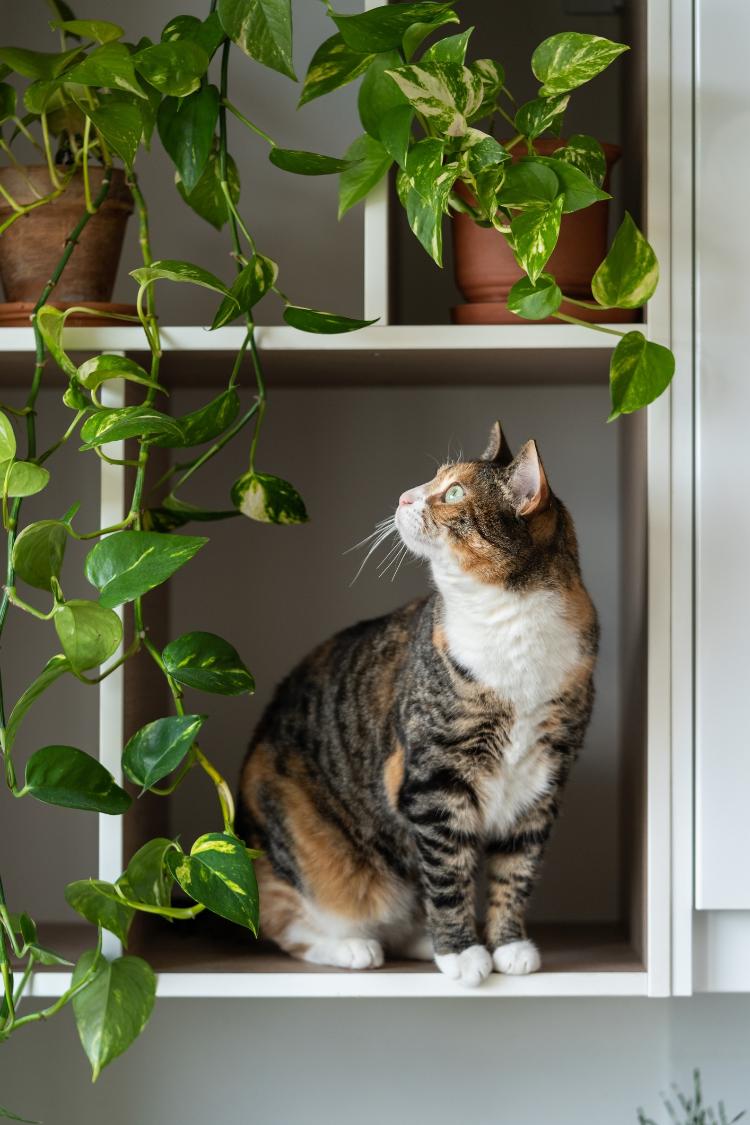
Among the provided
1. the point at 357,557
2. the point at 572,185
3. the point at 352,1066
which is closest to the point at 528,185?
the point at 572,185

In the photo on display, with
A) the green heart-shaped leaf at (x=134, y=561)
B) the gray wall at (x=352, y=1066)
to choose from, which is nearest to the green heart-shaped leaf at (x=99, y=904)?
the green heart-shaped leaf at (x=134, y=561)

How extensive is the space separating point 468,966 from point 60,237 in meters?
0.77

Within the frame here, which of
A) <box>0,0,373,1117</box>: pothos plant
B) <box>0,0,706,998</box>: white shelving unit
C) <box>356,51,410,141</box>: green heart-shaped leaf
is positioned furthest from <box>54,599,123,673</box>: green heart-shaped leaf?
<box>356,51,410,141</box>: green heart-shaped leaf

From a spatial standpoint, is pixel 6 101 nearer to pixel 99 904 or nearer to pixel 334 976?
pixel 99 904

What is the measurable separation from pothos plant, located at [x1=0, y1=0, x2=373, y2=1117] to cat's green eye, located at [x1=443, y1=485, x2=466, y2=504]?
151mm

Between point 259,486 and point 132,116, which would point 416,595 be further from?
point 132,116

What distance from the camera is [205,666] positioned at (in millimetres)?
937

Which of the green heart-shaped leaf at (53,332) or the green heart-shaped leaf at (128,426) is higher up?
the green heart-shaped leaf at (53,332)

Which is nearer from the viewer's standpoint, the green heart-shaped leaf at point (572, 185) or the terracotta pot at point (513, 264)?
the green heart-shaped leaf at point (572, 185)

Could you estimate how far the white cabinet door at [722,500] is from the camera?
3.13 ft

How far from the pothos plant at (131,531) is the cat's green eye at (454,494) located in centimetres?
15

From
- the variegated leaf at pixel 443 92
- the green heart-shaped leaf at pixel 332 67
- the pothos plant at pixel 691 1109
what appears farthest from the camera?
the pothos plant at pixel 691 1109

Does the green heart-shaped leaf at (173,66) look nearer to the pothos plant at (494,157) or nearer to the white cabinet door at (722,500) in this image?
the pothos plant at (494,157)

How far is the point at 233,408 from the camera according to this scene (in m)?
0.98
